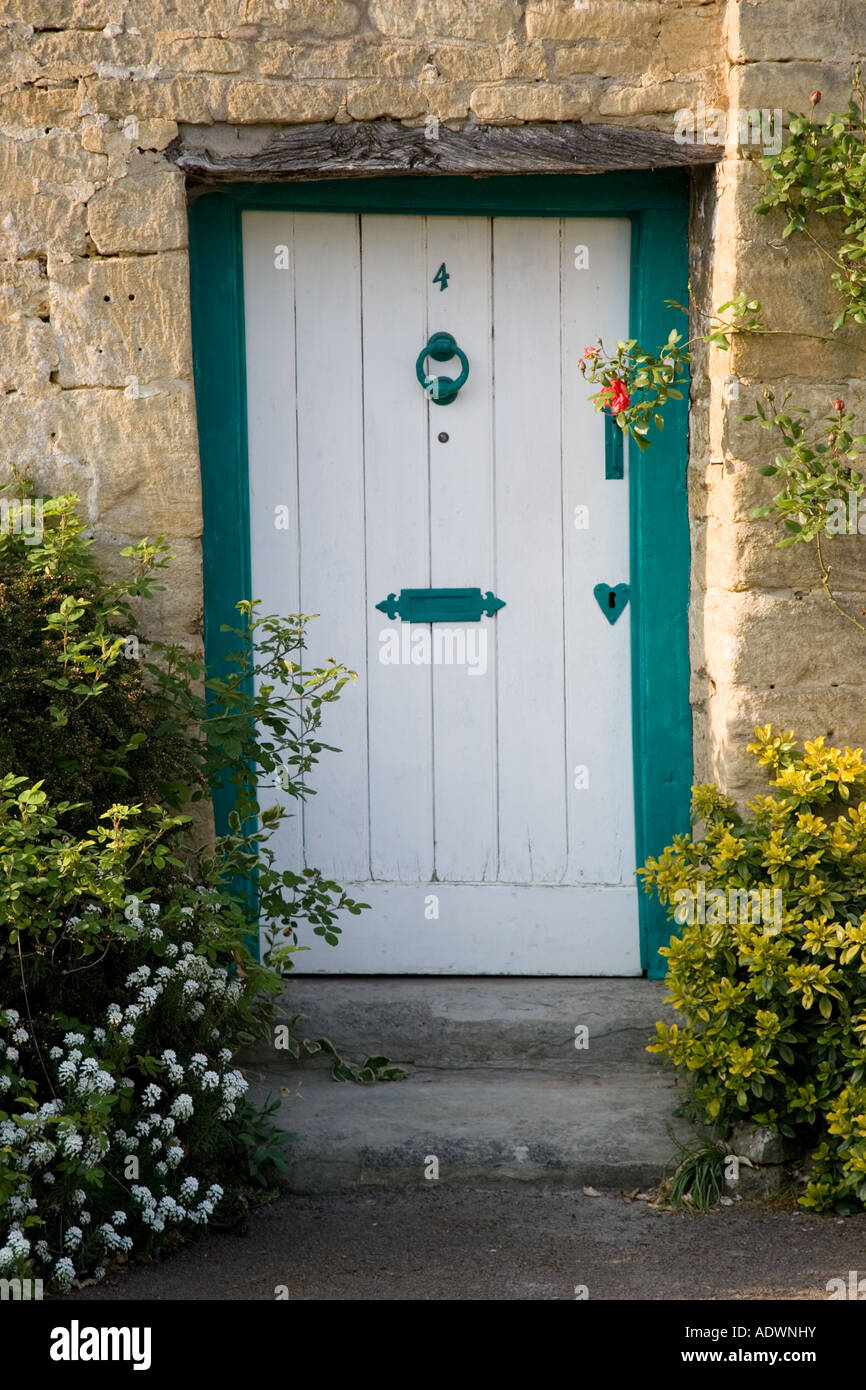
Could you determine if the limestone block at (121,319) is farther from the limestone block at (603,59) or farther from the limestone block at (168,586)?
the limestone block at (603,59)

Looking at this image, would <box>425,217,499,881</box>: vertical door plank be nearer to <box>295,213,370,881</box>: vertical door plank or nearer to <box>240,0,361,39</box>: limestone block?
<box>295,213,370,881</box>: vertical door plank

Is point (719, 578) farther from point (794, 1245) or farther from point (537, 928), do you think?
point (794, 1245)

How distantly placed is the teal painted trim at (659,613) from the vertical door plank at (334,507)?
83 cm

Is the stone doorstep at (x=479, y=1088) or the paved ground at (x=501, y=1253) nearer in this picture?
the paved ground at (x=501, y=1253)

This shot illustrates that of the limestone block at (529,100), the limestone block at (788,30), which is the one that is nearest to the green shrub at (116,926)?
the limestone block at (529,100)

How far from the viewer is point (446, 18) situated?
3.78m

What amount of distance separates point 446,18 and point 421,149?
36cm

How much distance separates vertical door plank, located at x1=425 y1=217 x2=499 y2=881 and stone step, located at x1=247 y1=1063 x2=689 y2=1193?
2.33 feet

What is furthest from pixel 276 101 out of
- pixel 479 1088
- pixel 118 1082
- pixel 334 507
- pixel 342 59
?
pixel 479 1088

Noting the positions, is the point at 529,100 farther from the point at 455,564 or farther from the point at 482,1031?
the point at 482,1031

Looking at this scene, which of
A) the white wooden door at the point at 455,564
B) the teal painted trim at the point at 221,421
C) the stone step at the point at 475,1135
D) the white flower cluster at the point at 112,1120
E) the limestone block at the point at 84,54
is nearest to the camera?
the white flower cluster at the point at 112,1120

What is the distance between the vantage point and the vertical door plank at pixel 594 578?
4.10 m

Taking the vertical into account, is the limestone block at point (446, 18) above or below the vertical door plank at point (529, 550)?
above

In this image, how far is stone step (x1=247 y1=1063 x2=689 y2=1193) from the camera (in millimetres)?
3617
